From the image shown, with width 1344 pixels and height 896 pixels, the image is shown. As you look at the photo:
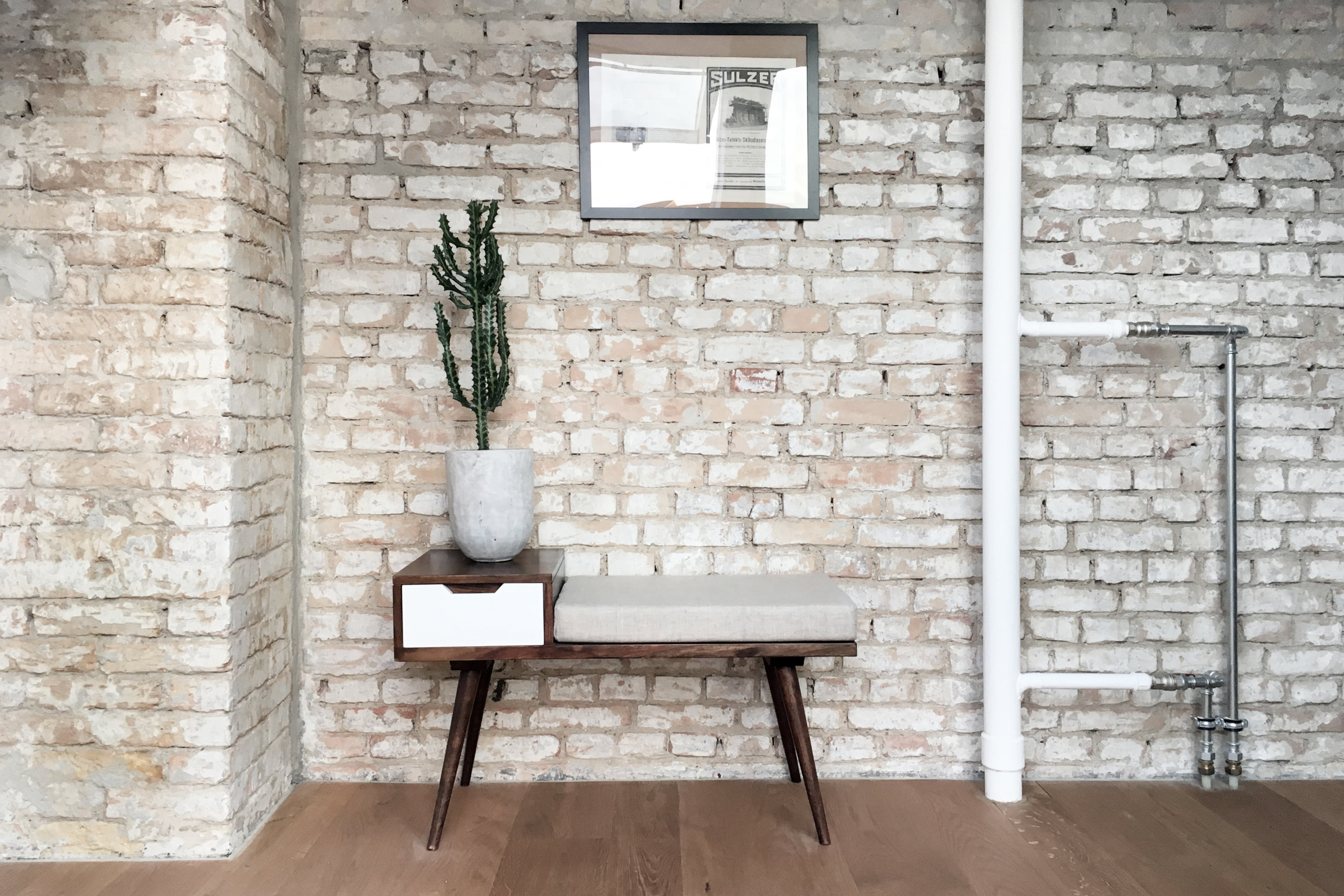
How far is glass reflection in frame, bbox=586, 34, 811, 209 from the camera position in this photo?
7.52 ft

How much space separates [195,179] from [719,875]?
182 centimetres

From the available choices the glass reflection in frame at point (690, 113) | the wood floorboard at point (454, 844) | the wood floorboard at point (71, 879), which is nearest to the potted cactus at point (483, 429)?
the glass reflection in frame at point (690, 113)

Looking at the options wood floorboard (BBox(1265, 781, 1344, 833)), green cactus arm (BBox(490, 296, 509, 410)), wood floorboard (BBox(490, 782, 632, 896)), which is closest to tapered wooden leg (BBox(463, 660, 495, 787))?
wood floorboard (BBox(490, 782, 632, 896))

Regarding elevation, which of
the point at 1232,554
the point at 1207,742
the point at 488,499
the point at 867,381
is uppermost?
the point at 867,381

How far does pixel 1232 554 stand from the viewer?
7.43ft

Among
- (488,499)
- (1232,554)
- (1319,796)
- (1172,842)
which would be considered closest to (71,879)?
(488,499)

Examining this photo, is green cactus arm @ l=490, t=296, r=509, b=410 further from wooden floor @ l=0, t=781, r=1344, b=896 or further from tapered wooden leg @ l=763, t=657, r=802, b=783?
wooden floor @ l=0, t=781, r=1344, b=896

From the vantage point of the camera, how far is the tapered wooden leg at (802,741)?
6.43ft

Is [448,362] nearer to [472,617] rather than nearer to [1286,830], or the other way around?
[472,617]

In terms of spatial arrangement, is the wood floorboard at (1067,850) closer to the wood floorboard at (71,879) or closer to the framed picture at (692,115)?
the framed picture at (692,115)

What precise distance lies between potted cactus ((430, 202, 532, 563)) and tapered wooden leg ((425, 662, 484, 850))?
10.4 inches

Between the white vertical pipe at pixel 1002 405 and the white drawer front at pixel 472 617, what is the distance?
111 cm

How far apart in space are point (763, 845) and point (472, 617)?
2.66 ft

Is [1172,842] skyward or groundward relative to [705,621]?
groundward
